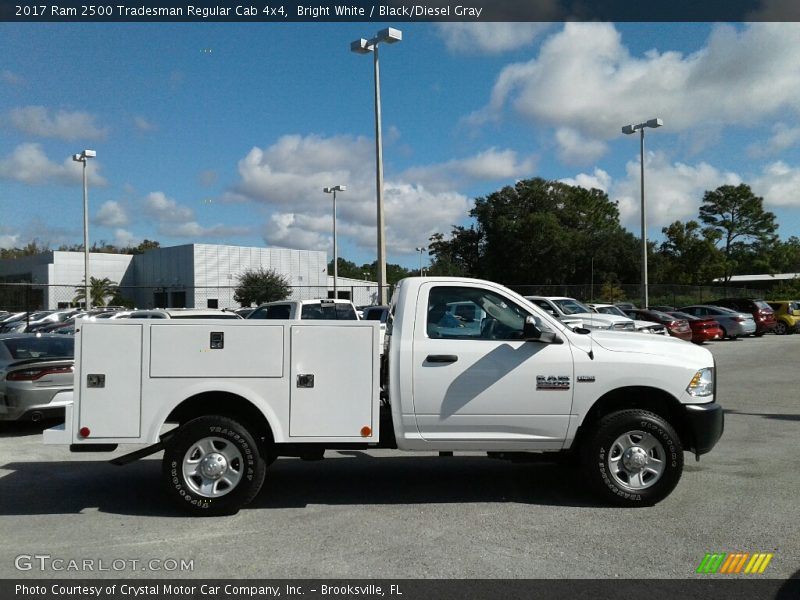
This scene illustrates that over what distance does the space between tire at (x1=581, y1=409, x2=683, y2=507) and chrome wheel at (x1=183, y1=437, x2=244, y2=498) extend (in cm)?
303

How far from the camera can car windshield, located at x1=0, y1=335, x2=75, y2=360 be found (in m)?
Answer: 10.7

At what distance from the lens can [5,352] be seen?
10.8 metres

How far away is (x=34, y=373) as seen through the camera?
1002cm

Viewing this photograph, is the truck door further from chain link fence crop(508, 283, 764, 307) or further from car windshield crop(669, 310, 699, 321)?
chain link fence crop(508, 283, 764, 307)

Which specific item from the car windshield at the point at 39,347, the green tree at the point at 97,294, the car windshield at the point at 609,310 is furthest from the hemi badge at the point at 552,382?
the green tree at the point at 97,294

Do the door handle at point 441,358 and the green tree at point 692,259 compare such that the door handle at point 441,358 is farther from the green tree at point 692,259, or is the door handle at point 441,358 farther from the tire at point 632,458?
the green tree at point 692,259

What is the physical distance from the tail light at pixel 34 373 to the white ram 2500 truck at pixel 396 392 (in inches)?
166

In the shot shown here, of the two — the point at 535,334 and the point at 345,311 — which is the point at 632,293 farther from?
the point at 535,334

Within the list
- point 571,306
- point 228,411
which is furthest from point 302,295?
point 228,411

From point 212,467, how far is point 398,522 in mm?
1629

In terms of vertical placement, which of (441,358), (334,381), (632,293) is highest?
(632,293)

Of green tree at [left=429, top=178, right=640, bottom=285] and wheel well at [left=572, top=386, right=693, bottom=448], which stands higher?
green tree at [left=429, top=178, right=640, bottom=285]

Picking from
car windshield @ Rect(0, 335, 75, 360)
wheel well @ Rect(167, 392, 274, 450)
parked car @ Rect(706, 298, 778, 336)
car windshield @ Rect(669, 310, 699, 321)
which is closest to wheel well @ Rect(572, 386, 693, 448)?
wheel well @ Rect(167, 392, 274, 450)

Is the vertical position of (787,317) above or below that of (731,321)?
above
